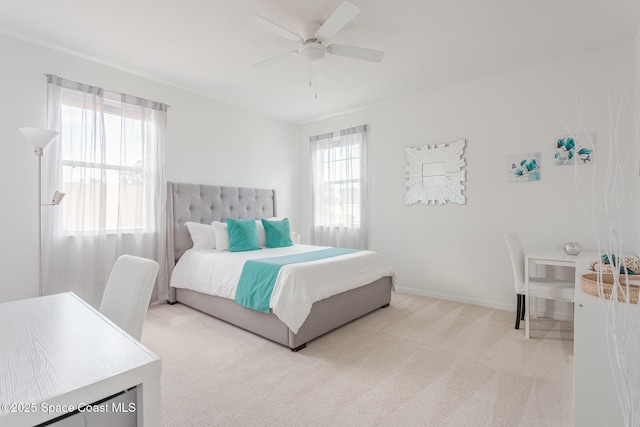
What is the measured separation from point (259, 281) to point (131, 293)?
1414 millimetres

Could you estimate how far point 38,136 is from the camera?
2.33 metres

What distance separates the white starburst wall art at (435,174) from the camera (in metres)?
3.79

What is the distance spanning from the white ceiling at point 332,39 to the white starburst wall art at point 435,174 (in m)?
0.82

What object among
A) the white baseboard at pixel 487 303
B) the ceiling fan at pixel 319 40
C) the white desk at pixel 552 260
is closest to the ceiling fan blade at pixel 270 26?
the ceiling fan at pixel 319 40

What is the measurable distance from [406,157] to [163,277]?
135 inches

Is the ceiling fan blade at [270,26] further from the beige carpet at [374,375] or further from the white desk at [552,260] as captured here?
the white desk at [552,260]

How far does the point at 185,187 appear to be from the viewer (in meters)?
3.87

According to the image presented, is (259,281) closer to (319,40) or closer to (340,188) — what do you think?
(319,40)

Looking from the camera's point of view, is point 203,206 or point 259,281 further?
point 203,206

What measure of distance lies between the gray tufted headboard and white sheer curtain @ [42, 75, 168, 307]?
138 mm

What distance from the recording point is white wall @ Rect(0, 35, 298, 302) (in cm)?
272

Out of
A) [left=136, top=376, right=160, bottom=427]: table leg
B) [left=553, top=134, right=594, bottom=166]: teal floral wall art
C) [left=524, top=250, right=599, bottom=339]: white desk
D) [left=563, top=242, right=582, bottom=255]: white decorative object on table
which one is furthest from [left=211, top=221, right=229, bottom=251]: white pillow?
[left=553, top=134, right=594, bottom=166]: teal floral wall art

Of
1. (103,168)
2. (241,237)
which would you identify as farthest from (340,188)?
(103,168)

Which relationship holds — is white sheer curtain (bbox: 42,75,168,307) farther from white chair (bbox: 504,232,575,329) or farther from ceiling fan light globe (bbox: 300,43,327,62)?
white chair (bbox: 504,232,575,329)
